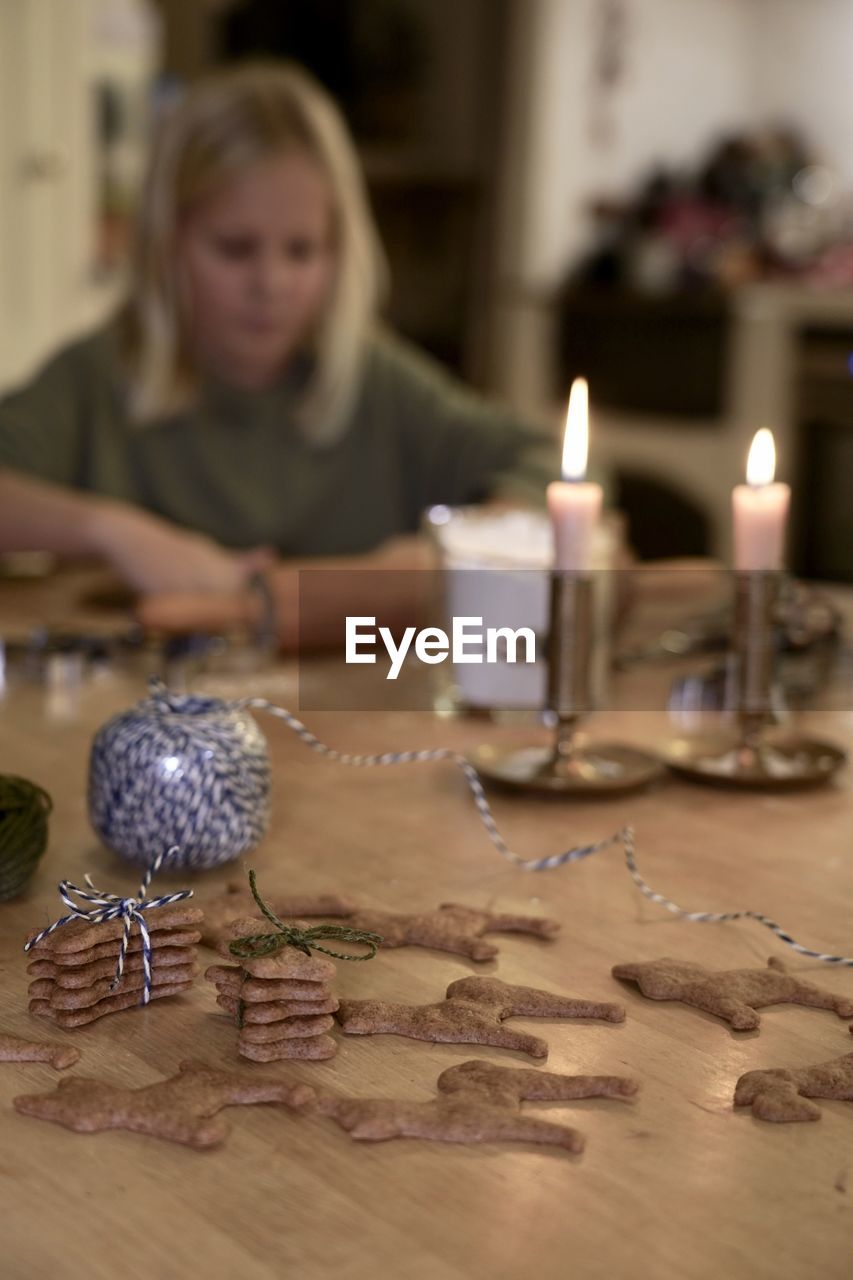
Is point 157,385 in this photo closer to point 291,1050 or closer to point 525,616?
point 525,616

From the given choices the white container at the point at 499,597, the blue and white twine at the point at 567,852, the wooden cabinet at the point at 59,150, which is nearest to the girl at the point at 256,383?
the white container at the point at 499,597

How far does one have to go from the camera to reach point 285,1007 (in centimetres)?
64

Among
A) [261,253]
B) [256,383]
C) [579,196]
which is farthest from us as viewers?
[579,196]

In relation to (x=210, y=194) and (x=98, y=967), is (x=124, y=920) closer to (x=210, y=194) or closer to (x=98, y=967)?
(x=98, y=967)

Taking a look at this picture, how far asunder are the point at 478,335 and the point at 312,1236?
3.80m

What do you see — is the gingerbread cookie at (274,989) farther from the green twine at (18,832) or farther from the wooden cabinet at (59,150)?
the wooden cabinet at (59,150)

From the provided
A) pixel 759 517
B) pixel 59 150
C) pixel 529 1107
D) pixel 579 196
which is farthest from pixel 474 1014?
pixel 579 196

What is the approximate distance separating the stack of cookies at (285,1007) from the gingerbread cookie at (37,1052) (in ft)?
0.23

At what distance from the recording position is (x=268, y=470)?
2127mm

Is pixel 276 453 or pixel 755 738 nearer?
pixel 755 738

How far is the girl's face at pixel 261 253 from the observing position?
192cm

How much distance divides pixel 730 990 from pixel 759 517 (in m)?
0.42

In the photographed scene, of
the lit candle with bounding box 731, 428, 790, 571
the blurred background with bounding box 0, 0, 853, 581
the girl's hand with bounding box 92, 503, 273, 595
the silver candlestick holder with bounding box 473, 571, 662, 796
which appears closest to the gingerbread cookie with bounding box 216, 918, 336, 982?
the silver candlestick holder with bounding box 473, 571, 662, 796

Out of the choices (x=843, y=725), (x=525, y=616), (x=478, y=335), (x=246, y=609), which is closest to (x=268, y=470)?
(x=246, y=609)
